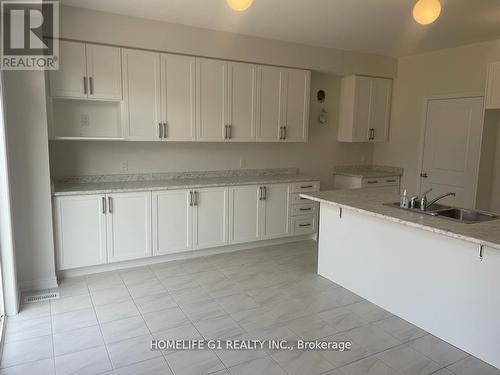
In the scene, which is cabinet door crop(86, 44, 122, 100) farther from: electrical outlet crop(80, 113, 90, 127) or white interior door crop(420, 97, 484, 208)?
white interior door crop(420, 97, 484, 208)

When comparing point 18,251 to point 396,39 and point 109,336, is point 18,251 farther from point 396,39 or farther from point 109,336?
point 396,39

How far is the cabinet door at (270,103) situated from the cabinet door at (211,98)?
1.65 feet

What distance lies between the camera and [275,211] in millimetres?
4840

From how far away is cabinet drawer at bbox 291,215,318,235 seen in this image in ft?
16.5

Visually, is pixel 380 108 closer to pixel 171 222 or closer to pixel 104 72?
pixel 171 222

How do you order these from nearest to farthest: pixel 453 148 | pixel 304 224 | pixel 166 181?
pixel 166 181
pixel 453 148
pixel 304 224

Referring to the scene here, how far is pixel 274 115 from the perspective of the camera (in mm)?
4867

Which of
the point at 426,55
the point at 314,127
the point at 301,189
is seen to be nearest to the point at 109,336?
the point at 301,189

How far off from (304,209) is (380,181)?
1370mm

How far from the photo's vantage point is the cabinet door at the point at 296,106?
4.90 metres

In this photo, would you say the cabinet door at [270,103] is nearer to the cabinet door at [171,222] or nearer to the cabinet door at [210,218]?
the cabinet door at [210,218]

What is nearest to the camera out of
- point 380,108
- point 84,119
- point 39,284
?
point 39,284

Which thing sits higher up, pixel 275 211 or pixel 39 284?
pixel 275 211

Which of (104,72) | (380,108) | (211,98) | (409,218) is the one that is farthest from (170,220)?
(380,108)
